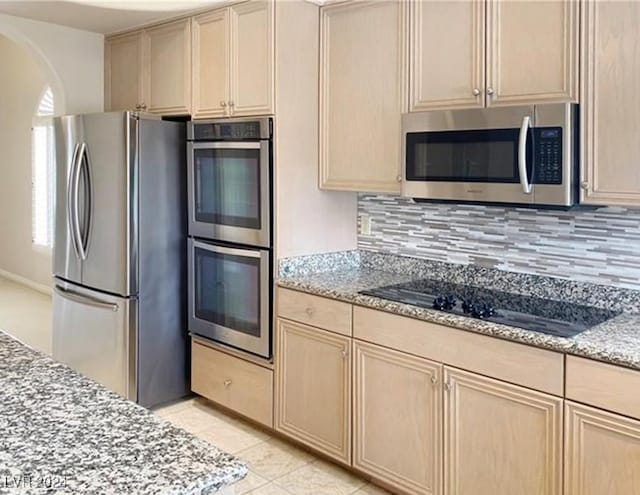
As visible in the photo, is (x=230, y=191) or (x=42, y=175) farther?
(x=42, y=175)

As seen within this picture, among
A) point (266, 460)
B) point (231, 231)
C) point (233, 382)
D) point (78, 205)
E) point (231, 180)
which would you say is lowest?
point (266, 460)

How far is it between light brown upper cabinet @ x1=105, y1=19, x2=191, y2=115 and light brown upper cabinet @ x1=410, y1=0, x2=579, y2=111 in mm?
1480

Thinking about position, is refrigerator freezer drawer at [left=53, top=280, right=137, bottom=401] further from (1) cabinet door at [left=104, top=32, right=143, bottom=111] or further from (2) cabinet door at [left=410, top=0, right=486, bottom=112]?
(2) cabinet door at [left=410, top=0, right=486, bottom=112]

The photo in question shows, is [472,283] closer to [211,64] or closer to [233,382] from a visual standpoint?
[233,382]

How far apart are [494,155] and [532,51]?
1.35 ft

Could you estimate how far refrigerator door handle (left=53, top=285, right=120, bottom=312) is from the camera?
11.3ft

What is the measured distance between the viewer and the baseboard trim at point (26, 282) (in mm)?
6806

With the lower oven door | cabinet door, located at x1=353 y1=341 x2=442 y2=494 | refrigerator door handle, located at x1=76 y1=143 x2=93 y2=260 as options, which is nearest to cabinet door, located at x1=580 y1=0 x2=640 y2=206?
cabinet door, located at x1=353 y1=341 x2=442 y2=494

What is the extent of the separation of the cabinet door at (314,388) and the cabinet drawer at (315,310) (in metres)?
0.04

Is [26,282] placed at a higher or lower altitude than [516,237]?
lower

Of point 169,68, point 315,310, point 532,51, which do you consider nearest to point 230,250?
point 315,310

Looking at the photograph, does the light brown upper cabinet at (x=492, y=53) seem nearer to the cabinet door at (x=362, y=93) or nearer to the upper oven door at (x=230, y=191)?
the cabinet door at (x=362, y=93)

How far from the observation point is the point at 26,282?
7160mm

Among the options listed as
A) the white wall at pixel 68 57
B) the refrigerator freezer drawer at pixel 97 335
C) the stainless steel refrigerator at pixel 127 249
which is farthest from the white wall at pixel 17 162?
the refrigerator freezer drawer at pixel 97 335
